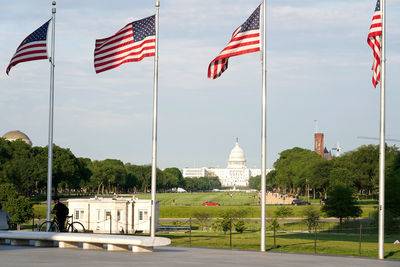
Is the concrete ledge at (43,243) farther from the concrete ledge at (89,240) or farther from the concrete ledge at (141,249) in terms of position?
the concrete ledge at (141,249)

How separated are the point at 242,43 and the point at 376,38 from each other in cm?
551

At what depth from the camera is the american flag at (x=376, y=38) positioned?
26812 mm

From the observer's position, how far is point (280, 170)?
190000mm

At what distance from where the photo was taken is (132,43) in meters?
29.2

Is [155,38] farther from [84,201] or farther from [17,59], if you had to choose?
[84,201]

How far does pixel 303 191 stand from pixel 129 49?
551 ft

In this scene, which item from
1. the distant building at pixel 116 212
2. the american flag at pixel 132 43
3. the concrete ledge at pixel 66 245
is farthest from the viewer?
the distant building at pixel 116 212

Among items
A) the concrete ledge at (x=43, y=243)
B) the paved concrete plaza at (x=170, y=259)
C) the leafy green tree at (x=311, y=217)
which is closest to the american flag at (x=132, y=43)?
the concrete ledge at (x=43, y=243)

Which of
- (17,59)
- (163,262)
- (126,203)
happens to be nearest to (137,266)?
(163,262)

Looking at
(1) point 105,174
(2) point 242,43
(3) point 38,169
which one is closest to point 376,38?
(2) point 242,43

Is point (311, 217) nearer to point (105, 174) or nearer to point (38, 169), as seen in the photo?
point (38, 169)

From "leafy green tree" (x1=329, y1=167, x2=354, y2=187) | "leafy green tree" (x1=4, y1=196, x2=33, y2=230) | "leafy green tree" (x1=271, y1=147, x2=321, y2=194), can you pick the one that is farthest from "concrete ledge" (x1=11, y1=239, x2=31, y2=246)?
"leafy green tree" (x1=271, y1=147, x2=321, y2=194)

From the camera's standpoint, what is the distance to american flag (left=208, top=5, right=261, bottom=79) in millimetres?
27750

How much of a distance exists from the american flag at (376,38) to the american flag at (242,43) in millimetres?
4729
